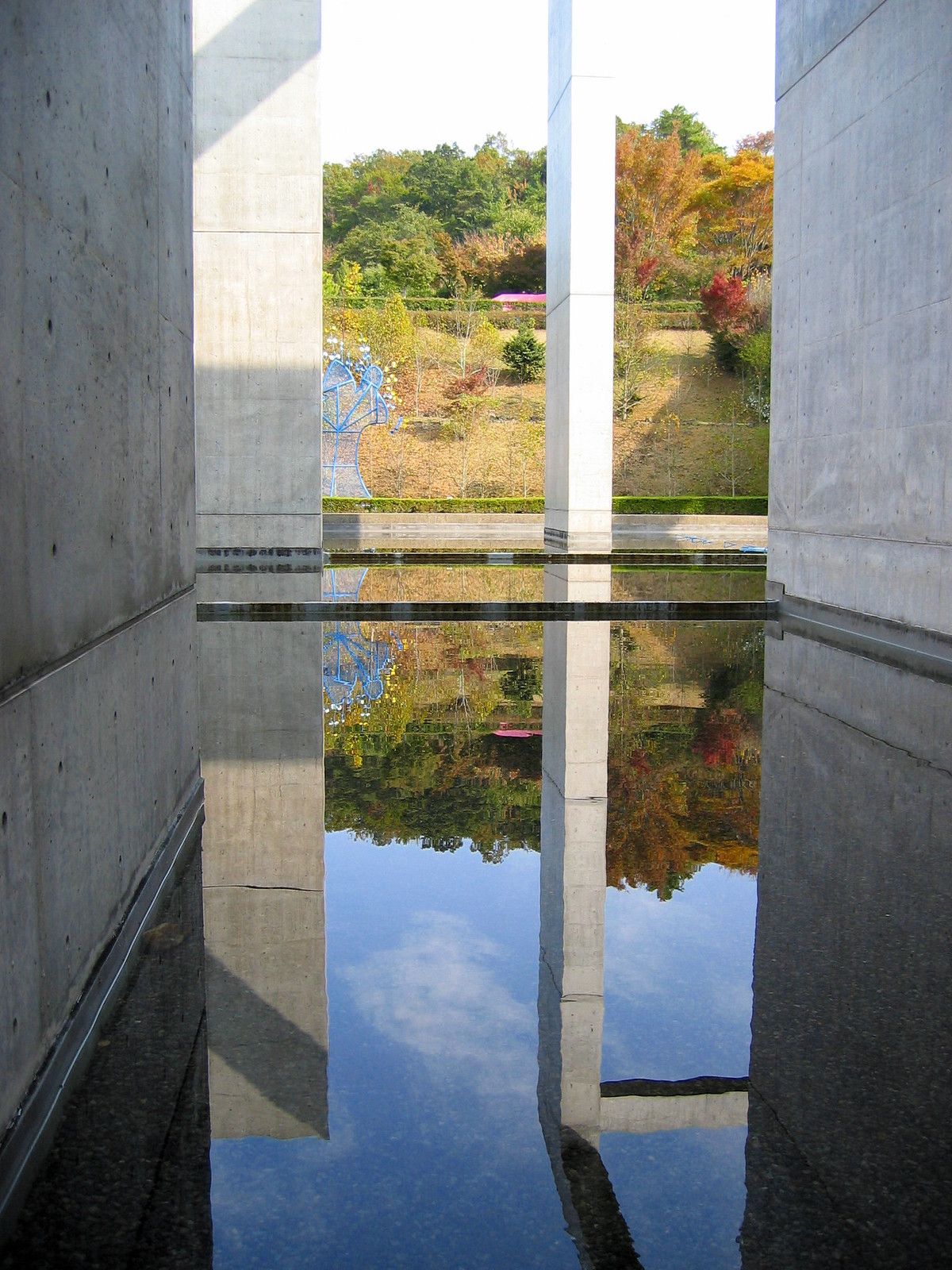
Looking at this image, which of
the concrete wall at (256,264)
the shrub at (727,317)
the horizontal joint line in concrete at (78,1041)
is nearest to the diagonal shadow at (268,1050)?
the horizontal joint line in concrete at (78,1041)

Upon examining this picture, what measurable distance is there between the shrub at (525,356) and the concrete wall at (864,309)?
28.3m

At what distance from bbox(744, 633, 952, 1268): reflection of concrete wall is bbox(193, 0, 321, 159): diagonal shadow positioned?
12301mm

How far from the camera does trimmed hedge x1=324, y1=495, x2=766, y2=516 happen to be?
30188 mm

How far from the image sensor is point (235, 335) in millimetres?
15156

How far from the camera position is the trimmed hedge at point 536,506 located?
3019 centimetres

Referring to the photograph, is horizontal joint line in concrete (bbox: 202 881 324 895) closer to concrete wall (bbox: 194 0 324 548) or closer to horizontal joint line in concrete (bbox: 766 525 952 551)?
horizontal joint line in concrete (bbox: 766 525 952 551)

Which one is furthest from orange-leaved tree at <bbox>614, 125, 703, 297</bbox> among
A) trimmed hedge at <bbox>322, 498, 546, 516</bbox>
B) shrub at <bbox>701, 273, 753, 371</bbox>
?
trimmed hedge at <bbox>322, 498, 546, 516</bbox>

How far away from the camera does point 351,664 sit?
25.6 ft

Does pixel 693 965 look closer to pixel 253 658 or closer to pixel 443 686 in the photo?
pixel 443 686

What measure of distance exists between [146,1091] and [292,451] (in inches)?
521

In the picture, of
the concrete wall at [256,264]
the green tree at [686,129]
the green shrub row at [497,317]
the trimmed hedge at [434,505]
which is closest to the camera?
the concrete wall at [256,264]

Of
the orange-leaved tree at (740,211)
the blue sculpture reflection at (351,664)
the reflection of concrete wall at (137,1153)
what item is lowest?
the reflection of concrete wall at (137,1153)

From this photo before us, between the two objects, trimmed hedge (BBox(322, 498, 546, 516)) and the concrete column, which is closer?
the concrete column

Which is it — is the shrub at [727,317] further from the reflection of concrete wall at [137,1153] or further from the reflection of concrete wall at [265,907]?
the reflection of concrete wall at [137,1153]
